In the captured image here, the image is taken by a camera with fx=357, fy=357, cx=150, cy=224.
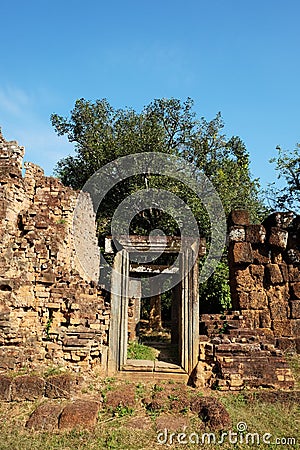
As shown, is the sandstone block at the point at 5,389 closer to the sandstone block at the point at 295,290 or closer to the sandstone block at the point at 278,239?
the sandstone block at the point at 278,239

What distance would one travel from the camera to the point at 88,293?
27.7 feet

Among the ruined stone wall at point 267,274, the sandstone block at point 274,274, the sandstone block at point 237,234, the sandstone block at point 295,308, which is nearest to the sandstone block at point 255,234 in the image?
the ruined stone wall at point 267,274

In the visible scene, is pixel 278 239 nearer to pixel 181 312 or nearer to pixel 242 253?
pixel 242 253

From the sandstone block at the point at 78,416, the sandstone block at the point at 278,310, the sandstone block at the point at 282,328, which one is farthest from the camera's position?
the sandstone block at the point at 278,310

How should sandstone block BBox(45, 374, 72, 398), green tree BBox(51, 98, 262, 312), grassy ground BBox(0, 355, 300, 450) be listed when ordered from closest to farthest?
grassy ground BBox(0, 355, 300, 450)
sandstone block BBox(45, 374, 72, 398)
green tree BBox(51, 98, 262, 312)

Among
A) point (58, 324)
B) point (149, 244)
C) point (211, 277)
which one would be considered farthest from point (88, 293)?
point (211, 277)

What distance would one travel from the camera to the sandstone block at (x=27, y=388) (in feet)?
21.2

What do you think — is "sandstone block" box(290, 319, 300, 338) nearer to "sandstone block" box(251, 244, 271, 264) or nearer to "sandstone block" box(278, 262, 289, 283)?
"sandstone block" box(278, 262, 289, 283)

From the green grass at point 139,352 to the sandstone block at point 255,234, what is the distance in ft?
13.5

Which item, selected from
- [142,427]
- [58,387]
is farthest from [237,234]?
[58,387]

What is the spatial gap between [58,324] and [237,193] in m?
11.8

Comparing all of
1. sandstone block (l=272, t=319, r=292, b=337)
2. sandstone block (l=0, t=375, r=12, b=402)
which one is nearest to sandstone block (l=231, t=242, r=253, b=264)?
sandstone block (l=272, t=319, r=292, b=337)

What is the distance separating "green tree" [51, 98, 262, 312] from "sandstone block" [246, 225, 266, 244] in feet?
18.6

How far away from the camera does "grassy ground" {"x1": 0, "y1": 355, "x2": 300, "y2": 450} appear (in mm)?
5180
